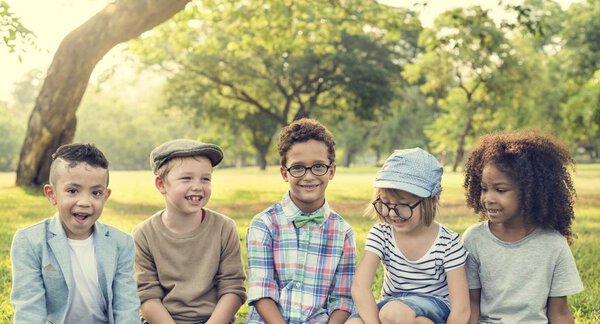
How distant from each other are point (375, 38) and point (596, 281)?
2866 cm

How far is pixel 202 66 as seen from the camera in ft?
110

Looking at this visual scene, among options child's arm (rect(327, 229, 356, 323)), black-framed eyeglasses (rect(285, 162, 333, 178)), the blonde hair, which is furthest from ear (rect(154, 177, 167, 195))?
the blonde hair

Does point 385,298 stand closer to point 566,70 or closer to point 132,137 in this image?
point 566,70

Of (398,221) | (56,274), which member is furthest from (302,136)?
(56,274)

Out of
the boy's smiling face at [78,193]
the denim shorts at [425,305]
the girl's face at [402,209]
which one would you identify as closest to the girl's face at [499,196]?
the girl's face at [402,209]

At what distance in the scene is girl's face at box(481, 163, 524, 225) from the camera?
3781mm

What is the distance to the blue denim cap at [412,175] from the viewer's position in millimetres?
3766

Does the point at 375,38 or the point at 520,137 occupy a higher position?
the point at 375,38

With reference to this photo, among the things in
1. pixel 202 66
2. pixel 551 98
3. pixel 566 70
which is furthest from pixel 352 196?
pixel 551 98

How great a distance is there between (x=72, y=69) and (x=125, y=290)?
12093mm

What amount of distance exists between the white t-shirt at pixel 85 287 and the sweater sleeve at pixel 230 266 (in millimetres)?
740

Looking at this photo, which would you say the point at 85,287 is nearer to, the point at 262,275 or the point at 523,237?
the point at 262,275

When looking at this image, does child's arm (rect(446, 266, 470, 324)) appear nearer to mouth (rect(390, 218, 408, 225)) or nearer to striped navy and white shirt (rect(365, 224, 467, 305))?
striped navy and white shirt (rect(365, 224, 467, 305))

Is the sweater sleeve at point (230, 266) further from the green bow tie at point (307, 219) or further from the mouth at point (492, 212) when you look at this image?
the mouth at point (492, 212)
